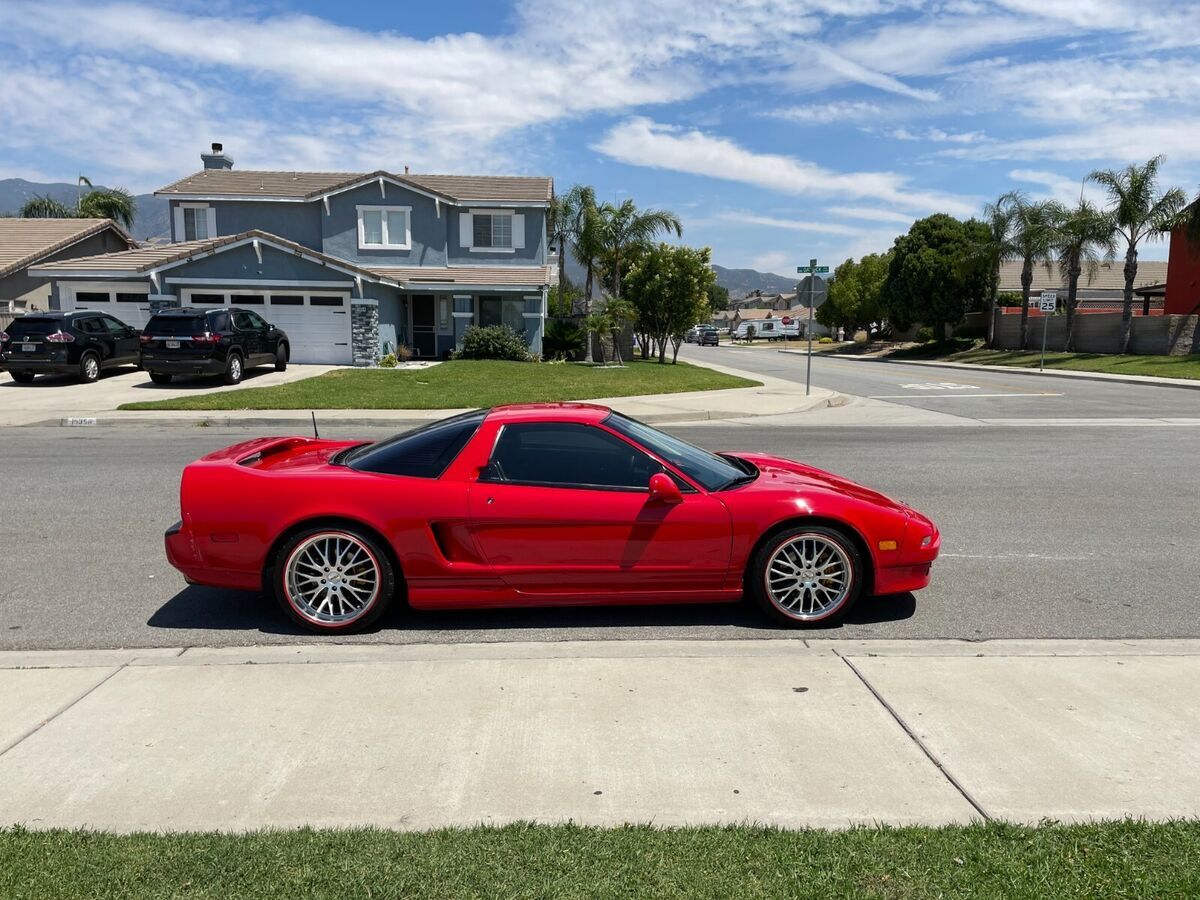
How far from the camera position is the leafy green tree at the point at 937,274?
50031 mm

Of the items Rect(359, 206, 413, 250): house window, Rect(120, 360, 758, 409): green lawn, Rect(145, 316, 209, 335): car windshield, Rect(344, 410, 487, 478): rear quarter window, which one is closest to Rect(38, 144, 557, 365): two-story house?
Rect(359, 206, 413, 250): house window

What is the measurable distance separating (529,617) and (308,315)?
2449 centimetres

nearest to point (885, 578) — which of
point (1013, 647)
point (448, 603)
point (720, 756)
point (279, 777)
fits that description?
point (1013, 647)

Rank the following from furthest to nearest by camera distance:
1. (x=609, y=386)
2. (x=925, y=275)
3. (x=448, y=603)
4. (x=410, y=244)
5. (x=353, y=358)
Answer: (x=925, y=275), (x=410, y=244), (x=353, y=358), (x=609, y=386), (x=448, y=603)

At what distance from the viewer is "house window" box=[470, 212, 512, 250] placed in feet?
109

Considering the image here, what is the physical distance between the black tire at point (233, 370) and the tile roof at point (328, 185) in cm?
1196

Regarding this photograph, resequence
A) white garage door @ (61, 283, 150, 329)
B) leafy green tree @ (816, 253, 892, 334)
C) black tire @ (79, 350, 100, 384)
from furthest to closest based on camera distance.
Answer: leafy green tree @ (816, 253, 892, 334) → white garage door @ (61, 283, 150, 329) → black tire @ (79, 350, 100, 384)

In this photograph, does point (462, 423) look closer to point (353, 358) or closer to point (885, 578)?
point (885, 578)

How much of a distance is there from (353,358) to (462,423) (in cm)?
2352

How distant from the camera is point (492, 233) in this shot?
33375 millimetres

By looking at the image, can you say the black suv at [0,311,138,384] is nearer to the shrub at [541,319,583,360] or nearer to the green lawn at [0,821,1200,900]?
the shrub at [541,319,583,360]

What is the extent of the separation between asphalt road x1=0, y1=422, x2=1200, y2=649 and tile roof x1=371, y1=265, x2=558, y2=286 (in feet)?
62.6

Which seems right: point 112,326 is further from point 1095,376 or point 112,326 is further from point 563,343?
point 1095,376

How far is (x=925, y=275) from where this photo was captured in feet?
167
